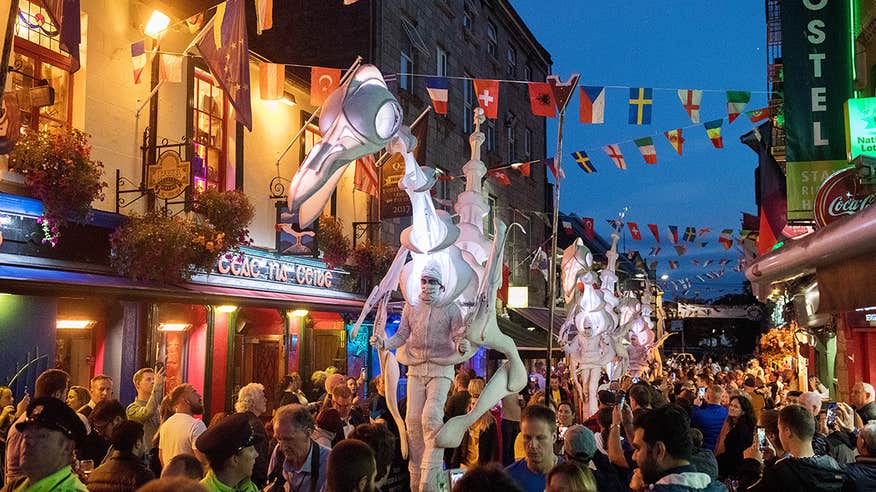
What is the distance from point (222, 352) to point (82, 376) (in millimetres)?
3137

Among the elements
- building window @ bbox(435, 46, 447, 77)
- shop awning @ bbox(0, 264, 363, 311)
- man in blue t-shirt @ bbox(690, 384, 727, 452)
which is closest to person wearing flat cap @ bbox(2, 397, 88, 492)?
man in blue t-shirt @ bbox(690, 384, 727, 452)

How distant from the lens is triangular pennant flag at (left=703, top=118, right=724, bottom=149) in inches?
607

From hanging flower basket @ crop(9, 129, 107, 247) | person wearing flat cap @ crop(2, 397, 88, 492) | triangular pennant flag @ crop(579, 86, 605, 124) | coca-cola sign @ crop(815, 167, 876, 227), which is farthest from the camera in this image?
triangular pennant flag @ crop(579, 86, 605, 124)

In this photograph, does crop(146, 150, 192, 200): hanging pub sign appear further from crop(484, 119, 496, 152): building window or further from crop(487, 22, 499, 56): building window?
crop(487, 22, 499, 56): building window

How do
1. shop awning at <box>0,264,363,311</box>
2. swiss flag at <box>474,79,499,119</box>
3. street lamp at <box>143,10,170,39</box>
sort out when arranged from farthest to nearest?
1. swiss flag at <box>474,79,499,119</box>
2. street lamp at <box>143,10,170,39</box>
3. shop awning at <box>0,264,363,311</box>

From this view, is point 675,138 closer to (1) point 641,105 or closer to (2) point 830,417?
(1) point 641,105

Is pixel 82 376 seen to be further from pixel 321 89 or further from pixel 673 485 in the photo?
pixel 673 485

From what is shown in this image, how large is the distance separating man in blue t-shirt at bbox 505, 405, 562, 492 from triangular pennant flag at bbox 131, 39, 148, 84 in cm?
925

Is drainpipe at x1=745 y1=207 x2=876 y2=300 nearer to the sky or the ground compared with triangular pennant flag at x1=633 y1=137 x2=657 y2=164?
nearer to the ground

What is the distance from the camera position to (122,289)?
10.5 m

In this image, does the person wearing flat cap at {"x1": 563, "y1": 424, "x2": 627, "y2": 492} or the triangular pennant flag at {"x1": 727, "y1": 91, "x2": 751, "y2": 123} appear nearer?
the person wearing flat cap at {"x1": 563, "y1": 424, "x2": 627, "y2": 492}

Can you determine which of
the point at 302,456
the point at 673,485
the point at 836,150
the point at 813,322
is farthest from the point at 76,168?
the point at 813,322

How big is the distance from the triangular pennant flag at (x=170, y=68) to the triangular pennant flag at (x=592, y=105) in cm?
667

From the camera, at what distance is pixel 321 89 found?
13125mm
